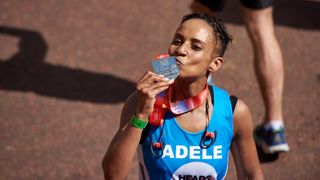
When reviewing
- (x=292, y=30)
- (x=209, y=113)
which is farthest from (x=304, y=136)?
(x=209, y=113)

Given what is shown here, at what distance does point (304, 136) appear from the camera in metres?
5.56

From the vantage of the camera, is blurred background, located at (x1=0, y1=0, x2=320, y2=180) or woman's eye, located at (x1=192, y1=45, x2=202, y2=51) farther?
blurred background, located at (x1=0, y1=0, x2=320, y2=180)

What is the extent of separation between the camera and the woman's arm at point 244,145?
313 centimetres

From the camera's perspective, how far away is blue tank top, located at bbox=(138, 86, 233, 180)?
117 inches

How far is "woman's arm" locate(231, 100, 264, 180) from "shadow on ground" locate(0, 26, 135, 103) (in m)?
2.92

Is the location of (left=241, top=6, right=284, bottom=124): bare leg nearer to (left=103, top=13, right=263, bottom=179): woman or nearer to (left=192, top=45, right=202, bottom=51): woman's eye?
(left=103, top=13, right=263, bottom=179): woman

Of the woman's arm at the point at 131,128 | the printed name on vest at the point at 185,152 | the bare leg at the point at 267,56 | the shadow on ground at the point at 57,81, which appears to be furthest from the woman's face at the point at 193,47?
the shadow on ground at the point at 57,81

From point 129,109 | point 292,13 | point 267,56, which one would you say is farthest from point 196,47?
point 292,13

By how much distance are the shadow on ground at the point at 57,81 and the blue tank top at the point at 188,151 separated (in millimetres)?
2996

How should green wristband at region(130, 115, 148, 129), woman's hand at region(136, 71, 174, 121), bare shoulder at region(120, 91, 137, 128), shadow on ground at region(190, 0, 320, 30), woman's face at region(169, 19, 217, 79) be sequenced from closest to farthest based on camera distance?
woman's hand at region(136, 71, 174, 121) < green wristband at region(130, 115, 148, 129) < woman's face at region(169, 19, 217, 79) < bare shoulder at region(120, 91, 137, 128) < shadow on ground at region(190, 0, 320, 30)

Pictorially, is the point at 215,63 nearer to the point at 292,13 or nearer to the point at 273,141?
the point at 273,141

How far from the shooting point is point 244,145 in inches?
125

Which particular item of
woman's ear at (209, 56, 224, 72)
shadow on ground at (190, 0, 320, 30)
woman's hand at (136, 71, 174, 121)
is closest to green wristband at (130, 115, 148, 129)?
woman's hand at (136, 71, 174, 121)

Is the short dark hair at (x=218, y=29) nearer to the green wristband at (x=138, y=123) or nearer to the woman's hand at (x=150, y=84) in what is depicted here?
the woman's hand at (x=150, y=84)
